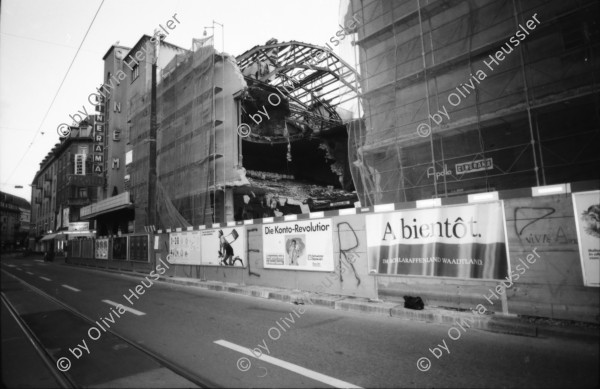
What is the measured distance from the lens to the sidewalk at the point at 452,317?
4867 mm

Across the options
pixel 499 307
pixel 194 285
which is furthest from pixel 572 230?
pixel 194 285

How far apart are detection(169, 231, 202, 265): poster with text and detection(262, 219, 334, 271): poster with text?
14.9 feet

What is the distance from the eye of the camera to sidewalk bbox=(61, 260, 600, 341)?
16.0ft

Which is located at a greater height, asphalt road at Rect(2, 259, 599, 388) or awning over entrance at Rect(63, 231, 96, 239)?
awning over entrance at Rect(63, 231, 96, 239)

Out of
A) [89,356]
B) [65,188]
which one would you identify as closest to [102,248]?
[89,356]

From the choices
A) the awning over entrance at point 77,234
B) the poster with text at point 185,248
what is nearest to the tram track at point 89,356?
the poster with text at point 185,248

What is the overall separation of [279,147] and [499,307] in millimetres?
18535

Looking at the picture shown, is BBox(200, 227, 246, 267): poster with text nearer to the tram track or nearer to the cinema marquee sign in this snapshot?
the tram track

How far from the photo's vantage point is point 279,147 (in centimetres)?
2288

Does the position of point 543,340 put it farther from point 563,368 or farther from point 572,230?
point 572,230

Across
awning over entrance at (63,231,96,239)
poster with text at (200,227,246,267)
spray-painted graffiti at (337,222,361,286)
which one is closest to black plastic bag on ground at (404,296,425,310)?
spray-painted graffiti at (337,222,361,286)

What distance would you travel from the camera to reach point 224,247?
12.2 metres

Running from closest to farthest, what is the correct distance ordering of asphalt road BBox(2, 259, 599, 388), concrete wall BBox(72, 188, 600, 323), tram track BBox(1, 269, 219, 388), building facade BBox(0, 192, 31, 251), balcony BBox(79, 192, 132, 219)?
asphalt road BBox(2, 259, 599, 388) → tram track BBox(1, 269, 219, 388) → concrete wall BBox(72, 188, 600, 323) → balcony BBox(79, 192, 132, 219) → building facade BBox(0, 192, 31, 251)

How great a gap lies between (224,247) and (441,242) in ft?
26.3
